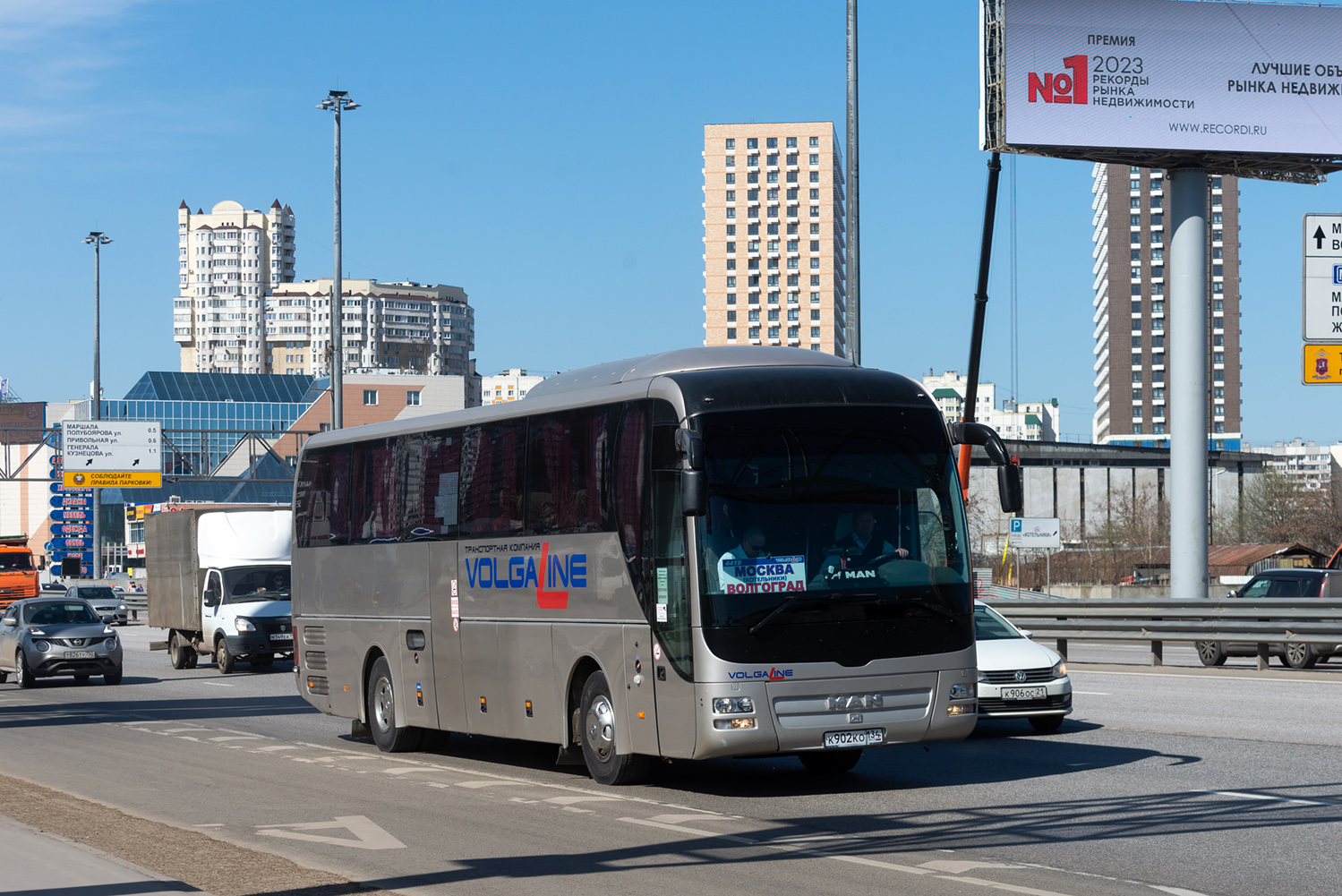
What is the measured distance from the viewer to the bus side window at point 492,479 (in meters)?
14.2

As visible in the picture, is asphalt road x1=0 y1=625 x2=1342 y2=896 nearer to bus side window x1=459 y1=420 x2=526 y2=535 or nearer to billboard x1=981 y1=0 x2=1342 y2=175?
bus side window x1=459 y1=420 x2=526 y2=535

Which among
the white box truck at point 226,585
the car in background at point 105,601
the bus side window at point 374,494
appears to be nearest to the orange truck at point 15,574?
the car in background at point 105,601

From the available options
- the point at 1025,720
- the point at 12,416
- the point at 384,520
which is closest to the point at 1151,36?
the point at 1025,720

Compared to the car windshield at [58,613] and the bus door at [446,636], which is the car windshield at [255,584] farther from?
the bus door at [446,636]

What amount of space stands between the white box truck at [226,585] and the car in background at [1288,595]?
16.8 m

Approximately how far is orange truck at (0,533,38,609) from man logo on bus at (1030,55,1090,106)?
40.6m

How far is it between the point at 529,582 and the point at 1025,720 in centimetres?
685

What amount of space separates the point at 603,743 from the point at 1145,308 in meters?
196

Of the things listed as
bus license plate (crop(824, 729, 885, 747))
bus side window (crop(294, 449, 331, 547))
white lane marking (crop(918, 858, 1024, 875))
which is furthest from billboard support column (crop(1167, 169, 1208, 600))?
white lane marking (crop(918, 858, 1024, 875))

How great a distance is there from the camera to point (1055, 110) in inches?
1436

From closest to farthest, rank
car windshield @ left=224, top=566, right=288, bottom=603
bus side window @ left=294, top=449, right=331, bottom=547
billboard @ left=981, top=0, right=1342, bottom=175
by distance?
bus side window @ left=294, top=449, right=331, bottom=547 < car windshield @ left=224, top=566, right=288, bottom=603 < billboard @ left=981, top=0, right=1342, bottom=175

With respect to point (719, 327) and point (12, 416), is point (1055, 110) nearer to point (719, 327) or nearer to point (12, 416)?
point (719, 327)

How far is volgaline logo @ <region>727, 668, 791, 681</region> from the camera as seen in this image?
37.9 feet

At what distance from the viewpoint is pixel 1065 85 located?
36.5 metres
